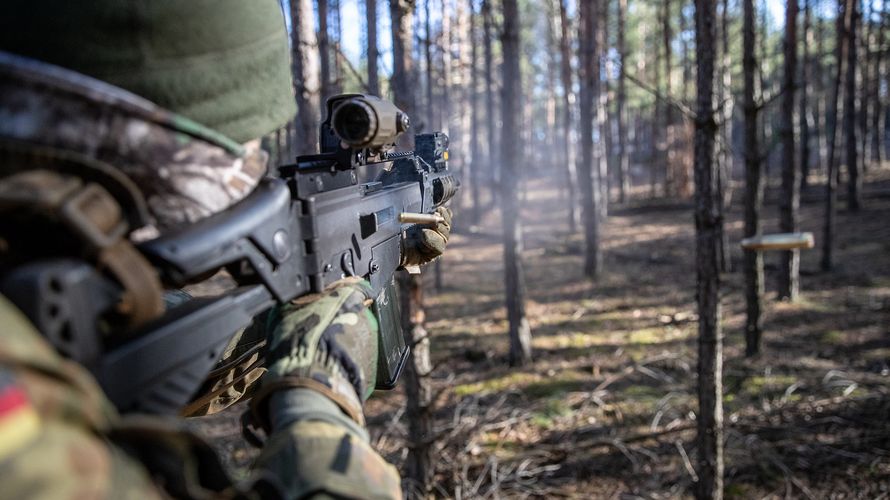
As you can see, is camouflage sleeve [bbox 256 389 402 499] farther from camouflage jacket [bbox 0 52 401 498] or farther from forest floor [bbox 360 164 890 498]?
forest floor [bbox 360 164 890 498]

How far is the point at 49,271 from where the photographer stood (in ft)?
3.34

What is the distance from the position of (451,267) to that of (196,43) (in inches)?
621

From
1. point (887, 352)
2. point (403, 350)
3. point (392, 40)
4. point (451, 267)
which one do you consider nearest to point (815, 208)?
point (451, 267)

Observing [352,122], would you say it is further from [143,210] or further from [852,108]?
[852,108]

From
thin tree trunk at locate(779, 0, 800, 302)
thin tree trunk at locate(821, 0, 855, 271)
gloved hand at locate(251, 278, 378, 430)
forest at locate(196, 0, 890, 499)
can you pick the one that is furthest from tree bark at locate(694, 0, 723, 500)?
thin tree trunk at locate(821, 0, 855, 271)

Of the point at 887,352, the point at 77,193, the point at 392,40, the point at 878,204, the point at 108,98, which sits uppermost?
the point at 392,40

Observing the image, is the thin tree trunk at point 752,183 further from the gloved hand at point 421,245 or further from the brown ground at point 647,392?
the gloved hand at point 421,245

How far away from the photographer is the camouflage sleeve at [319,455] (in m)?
1.20

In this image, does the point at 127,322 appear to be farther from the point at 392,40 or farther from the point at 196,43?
the point at 392,40

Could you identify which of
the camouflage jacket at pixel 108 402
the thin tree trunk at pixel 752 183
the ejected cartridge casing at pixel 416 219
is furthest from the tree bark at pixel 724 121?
the camouflage jacket at pixel 108 402

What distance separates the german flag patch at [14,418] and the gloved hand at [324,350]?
2.09 feet

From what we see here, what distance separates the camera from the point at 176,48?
4.50 ft

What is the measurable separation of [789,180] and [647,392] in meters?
5.37

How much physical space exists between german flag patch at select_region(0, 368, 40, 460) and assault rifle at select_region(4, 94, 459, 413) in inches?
9.1
